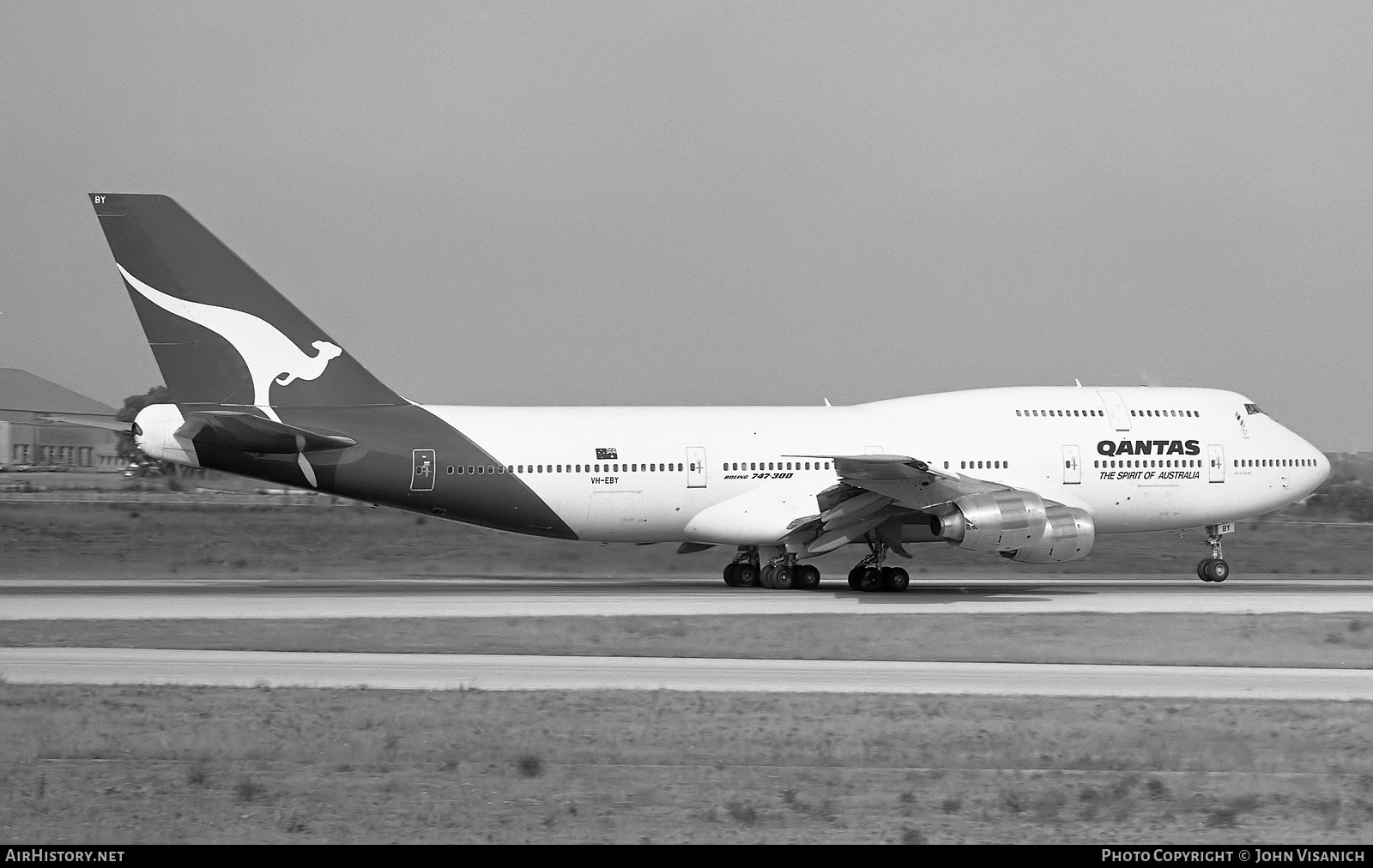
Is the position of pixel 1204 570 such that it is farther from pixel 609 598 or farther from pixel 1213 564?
pixel 609 598

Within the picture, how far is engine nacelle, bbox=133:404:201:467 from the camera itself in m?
28.5

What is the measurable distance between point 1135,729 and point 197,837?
8.94m

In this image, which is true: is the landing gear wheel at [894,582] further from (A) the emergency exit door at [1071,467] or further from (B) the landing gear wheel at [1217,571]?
(B) the landing gear wheel at [1217,571]

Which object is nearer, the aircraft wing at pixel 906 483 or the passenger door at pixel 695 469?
the aircraft wing at pixel 906 483

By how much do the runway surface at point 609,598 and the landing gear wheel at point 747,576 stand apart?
508 millimetres

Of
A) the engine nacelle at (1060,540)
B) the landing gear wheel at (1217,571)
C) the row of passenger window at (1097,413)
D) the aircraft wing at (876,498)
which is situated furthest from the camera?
the landing gear wheel at (1217,571)

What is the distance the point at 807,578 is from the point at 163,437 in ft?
46.2

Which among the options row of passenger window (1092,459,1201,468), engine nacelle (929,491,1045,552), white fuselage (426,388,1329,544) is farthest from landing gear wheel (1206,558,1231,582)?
engine nacelle (929,491,1045,552)

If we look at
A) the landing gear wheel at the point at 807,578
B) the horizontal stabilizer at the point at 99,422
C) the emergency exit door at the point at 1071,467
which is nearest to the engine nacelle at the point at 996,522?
the emergency exit door at the point at 1071,467

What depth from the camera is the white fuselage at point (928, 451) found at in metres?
30.8

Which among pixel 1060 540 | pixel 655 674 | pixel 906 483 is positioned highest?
pixel 906 483

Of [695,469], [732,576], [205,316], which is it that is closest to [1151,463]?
[732,576]

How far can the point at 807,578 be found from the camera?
103 feet
